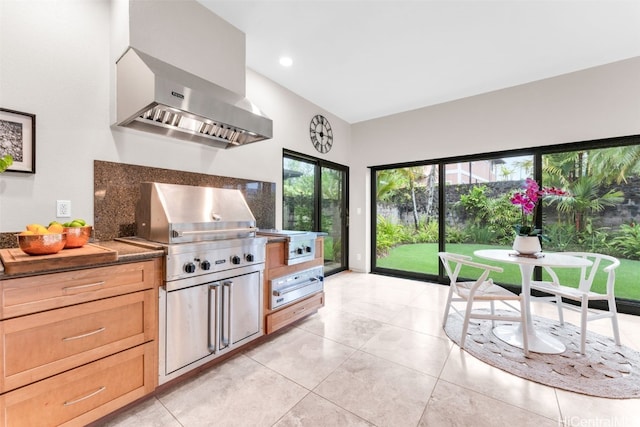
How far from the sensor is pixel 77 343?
123 centimetres

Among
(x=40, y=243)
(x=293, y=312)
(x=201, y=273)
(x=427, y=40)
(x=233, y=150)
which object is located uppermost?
(x=427, y=40)

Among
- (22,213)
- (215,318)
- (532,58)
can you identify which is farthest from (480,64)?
(22,213)

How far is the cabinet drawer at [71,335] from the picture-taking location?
107cm

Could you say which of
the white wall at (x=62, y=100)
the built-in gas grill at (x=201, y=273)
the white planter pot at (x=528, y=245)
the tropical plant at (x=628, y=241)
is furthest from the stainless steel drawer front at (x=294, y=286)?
the tropical plant at (x=628, y=241)

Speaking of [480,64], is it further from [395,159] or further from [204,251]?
[204,251]

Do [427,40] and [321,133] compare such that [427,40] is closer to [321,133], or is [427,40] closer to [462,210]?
[321,133]

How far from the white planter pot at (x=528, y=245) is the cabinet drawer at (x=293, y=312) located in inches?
75.1

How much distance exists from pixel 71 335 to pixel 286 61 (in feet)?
9.21

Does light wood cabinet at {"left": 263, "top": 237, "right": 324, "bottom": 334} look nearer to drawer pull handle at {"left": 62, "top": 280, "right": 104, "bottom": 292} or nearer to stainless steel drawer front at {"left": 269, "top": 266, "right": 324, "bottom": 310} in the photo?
stainless steel drawer front at {"left": 269, "top": 266, "right": 324, "bottom": 310}

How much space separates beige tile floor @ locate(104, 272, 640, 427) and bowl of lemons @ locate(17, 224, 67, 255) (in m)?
0.96

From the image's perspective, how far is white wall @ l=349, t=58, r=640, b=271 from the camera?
276cm

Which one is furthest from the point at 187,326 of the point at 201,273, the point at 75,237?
the point at 75,237

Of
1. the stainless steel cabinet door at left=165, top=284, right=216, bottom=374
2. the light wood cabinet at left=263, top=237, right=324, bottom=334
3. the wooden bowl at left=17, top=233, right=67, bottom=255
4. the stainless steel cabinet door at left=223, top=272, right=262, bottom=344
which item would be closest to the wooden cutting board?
the wooden bowl at left=17, top=233, right=67, bottom=255

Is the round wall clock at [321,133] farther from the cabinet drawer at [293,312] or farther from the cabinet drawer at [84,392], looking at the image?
the cabinet drawer at [84,392]
